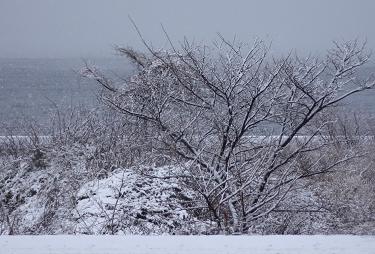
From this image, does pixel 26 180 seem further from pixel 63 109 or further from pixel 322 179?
pixel 322 179

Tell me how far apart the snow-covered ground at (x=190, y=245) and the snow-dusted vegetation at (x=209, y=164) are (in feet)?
8.73

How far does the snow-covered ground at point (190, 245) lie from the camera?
14.1 feet

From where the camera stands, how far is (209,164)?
878cm

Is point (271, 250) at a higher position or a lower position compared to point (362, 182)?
higher

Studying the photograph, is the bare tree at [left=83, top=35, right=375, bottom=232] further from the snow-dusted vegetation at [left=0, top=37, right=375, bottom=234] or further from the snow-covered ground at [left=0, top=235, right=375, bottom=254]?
the snow-covered ground at [left=0, top=235, right=375, bottom=254]

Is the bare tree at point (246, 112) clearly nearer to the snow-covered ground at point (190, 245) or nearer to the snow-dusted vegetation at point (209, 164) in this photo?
the snow-dusted vegetation at point (209, 164)

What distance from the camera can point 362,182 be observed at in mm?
10453

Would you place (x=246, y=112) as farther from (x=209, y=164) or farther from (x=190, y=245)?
(x=190, y=245)

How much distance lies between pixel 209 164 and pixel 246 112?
1.13 metres

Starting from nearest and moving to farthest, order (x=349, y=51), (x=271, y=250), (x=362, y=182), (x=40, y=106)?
(x=271, y=250) → (x=349, y=51) → (x=362, y=182) → (x=40, y=106)

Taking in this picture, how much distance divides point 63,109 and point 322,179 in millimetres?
7179

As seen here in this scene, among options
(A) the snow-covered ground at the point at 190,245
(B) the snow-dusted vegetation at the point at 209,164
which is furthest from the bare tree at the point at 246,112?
(A) the snow-covered ground at the point at 190,245

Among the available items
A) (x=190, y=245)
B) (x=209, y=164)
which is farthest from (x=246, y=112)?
(x=190, y=245)

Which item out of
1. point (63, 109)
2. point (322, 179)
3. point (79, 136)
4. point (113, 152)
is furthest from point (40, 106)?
point (322, 179)
